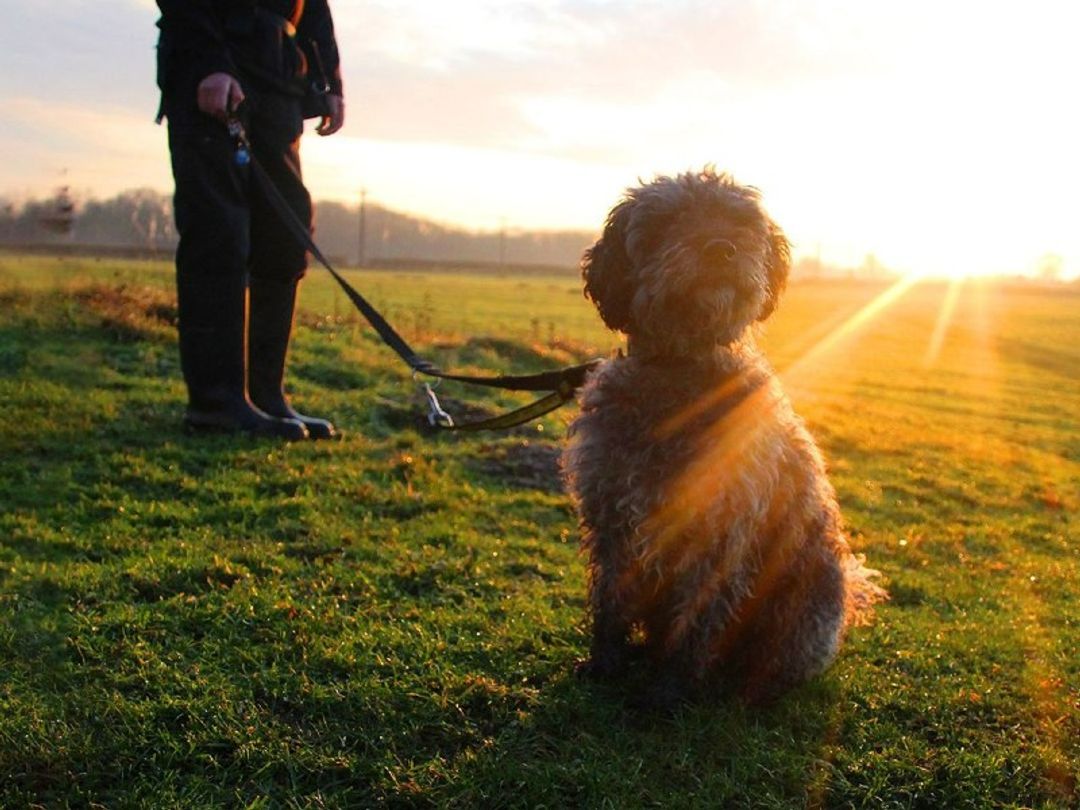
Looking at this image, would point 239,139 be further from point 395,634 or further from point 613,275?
point 395,634

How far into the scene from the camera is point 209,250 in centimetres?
627

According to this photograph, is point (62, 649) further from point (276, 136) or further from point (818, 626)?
point (276, 136)

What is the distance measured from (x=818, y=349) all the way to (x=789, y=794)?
31.4 m

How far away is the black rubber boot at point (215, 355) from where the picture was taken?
6.36 metres

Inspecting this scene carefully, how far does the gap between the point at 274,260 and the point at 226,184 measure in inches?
32.0

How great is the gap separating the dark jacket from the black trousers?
15cm

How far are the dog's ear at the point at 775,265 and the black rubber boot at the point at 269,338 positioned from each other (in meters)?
4.13

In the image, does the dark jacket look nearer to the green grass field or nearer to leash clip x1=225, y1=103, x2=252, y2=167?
leash clip x1=225, y1=103, x2=252, y2=167

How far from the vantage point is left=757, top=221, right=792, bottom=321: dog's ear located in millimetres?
4391

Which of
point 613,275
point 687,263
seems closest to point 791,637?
point 687,263

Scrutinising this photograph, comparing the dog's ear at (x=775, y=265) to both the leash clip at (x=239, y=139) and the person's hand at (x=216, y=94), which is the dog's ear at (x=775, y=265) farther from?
the person's hand at (x=216, y=94)

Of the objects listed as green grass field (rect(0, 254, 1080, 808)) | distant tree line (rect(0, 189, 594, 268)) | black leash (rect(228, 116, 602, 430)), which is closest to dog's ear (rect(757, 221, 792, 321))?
black leash (rect(228, 116, 602, 430))

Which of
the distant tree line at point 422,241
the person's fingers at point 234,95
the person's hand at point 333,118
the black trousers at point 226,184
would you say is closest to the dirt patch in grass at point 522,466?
the black trousers at point 226,184

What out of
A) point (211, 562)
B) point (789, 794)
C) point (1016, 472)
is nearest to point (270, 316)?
point (211, 562)
